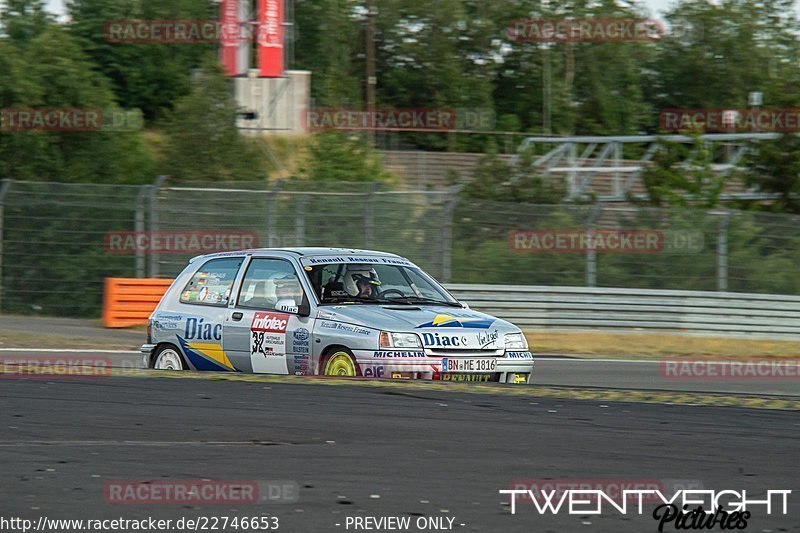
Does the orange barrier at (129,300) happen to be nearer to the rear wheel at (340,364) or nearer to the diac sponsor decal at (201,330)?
the diac sponsor decal at (201,330)

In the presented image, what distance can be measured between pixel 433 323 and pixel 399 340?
370 millimetres

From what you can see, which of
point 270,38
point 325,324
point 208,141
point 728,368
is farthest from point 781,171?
point 325,324

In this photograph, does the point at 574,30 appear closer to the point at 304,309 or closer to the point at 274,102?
the point at 274,102

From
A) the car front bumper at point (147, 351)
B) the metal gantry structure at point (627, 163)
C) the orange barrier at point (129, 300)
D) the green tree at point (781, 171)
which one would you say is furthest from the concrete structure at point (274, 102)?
the car front bumper at point (147, 351)

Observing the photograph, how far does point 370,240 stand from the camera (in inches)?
820

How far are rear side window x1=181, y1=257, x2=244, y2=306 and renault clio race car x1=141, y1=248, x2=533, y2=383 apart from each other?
0.04 feet

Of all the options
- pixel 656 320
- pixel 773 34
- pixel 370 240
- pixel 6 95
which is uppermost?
pixel 773 34

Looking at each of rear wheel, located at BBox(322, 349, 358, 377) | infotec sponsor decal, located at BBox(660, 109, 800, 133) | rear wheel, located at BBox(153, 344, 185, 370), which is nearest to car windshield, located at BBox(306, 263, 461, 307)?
rear wheel, located at BBox(322, 349, 358, 377)

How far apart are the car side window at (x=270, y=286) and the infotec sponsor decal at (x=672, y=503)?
5545 millimetres

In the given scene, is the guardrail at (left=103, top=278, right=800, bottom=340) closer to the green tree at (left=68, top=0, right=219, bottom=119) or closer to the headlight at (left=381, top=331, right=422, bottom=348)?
the headlight at (left=381, top=331, right=422, bottom=348)

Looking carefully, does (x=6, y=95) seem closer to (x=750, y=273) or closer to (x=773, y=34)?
(x=750, y=273)

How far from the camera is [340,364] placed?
10.4 metres

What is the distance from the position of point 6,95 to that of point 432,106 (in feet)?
83.4

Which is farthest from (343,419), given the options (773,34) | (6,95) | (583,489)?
(773,34)
